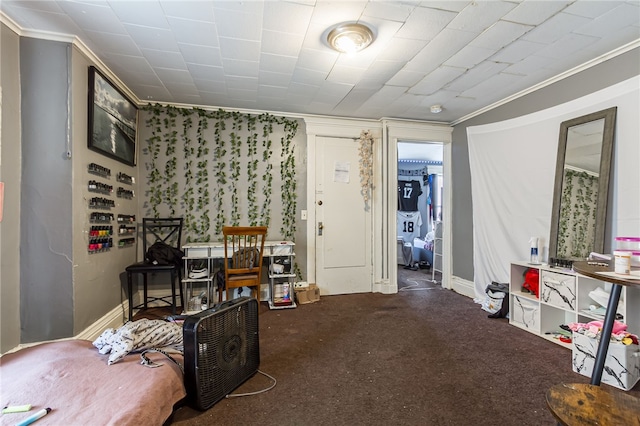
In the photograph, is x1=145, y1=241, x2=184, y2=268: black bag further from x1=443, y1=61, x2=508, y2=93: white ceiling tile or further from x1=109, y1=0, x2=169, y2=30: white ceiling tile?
x1=443, y1=61, x2=508, y2=93: white ceiling tile

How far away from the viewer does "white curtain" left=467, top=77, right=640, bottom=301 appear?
2318 millimetres

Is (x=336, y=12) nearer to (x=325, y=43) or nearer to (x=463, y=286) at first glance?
(x=325, y=43)

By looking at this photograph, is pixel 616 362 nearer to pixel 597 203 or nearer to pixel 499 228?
pixel 597 203

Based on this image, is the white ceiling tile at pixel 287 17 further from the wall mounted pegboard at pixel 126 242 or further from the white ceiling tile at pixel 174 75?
the wall mounted pegboard at pixel 126 242

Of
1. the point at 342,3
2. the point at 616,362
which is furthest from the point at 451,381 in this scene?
the point at 342,3

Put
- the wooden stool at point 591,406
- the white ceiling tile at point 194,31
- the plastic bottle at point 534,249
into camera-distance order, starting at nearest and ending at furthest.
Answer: the wooden stool at point 591,406
the white ceiling tile at point 194,31
the plastic bottle at point 534,249

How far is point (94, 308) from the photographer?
251 centimetres

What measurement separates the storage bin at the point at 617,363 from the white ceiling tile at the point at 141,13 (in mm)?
3575

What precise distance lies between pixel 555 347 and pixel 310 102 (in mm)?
3314

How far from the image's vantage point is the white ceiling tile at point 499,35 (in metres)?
2.09

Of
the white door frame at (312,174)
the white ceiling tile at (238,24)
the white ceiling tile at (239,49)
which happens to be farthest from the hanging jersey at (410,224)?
the white ceiling tile at (238,24)

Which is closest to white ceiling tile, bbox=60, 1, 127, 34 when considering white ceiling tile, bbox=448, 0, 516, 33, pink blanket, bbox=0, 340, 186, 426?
pink blanket, bbox=0, 340, 186, 426

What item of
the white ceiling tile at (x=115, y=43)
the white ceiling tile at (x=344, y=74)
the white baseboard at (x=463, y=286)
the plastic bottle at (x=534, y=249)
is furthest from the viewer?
the white baseboard at (x=463, y=286)

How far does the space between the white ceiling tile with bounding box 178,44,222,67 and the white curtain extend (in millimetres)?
3079
